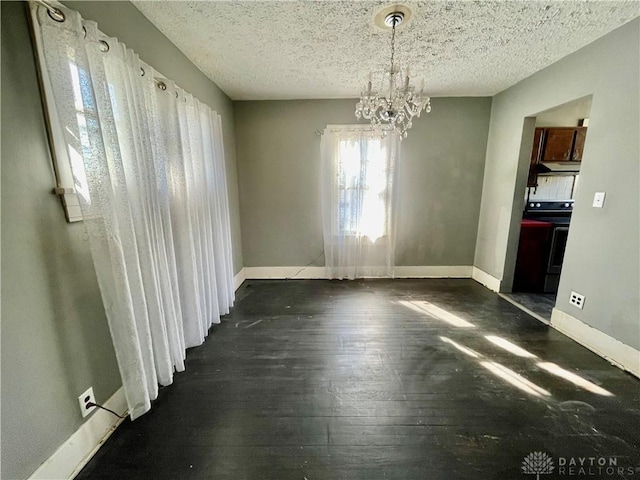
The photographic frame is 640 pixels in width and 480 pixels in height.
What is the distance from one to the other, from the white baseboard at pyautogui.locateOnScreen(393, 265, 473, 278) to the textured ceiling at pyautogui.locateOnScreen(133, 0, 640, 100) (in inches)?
93.4

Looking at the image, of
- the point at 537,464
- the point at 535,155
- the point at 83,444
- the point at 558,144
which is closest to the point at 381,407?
the point at 537,464

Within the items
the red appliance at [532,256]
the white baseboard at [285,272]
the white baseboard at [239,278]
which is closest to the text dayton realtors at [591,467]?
the red appliance at [532,256]

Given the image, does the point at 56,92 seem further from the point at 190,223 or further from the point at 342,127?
the point at 342,127

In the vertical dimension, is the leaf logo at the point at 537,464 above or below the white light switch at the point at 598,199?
below

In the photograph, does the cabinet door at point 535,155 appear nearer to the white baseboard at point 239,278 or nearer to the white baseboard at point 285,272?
the white baseboard at point 285,272

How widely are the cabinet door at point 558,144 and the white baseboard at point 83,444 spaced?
16.4ft

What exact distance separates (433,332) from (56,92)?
2.91 m

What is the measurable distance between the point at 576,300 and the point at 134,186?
3.45 metres

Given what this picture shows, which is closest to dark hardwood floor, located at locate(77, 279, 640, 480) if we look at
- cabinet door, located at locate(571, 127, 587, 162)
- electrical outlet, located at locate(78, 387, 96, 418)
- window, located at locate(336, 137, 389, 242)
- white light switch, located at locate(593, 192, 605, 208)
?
electrical outlet, located at locate(78, 387, 96, 418)

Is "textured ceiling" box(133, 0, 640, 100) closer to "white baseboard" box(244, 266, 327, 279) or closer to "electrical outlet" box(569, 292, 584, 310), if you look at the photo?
"electrical outlet" box(569, 292, 584, 310)

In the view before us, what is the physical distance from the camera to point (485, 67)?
2438 millimetres

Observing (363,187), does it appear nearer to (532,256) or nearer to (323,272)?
(323,272)

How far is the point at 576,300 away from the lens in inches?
86.0

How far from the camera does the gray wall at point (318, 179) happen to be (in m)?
3.33
